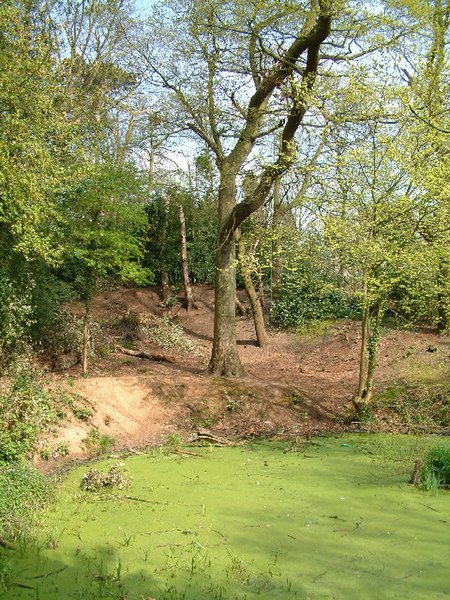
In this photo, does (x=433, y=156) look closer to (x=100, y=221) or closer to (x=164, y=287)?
(x=100, y=221)

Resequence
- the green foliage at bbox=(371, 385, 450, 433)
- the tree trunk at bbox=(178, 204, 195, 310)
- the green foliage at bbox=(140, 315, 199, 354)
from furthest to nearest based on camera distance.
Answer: the tree trunk at bbox=(178, 204, 195, 310)
the green foliage at bbox=(140, 315, 199, 354)
the green foliage at bbox=(371, 385, 450, 433)

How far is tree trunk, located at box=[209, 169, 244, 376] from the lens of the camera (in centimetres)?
1430

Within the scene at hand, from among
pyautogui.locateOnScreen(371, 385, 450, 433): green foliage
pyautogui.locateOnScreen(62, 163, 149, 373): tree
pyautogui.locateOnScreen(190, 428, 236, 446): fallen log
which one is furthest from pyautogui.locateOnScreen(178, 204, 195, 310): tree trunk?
pyautogui.locateOnScreen(190, 428, 236, 446): fallen log

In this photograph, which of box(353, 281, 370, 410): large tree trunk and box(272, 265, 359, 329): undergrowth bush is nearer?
box(353, 281, 370, 410): large tree trunk

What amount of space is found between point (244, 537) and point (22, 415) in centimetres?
480

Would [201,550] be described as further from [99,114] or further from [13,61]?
[99,114]

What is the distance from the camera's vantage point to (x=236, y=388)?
42.7ft

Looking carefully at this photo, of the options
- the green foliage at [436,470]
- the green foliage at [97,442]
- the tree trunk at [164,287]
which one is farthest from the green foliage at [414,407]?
the tree trunk at [164,287]

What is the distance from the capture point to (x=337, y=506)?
6516 millimetres

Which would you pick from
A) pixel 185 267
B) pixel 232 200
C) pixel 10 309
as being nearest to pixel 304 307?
pixel 185 267

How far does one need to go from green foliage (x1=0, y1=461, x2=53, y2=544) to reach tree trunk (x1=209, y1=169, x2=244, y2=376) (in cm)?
722

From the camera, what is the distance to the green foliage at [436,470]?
7.00 metres

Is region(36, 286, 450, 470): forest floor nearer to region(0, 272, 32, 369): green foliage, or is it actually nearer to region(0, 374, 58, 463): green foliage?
region(0, 374, 58, 463): green foliage

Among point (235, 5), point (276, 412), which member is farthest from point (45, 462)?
point (235, 5)
